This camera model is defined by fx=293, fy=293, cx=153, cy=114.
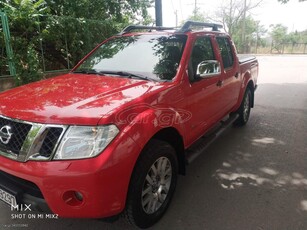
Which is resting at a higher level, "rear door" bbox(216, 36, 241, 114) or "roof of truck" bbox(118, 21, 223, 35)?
"roof of truck" bbox(118, 21, 223, 35)

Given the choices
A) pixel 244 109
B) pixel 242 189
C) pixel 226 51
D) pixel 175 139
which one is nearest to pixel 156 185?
pixel 175 139

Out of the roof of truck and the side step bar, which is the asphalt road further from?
the roof of truck

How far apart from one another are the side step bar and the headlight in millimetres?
1391

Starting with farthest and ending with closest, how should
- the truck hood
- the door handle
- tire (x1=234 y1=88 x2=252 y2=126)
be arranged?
tire (x1=234 y1=88 x2=252 y2=126), the door handle, the truck hood

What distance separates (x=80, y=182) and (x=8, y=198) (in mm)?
714

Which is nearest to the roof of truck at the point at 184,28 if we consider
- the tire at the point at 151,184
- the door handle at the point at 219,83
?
the door handle at the point at 219,83

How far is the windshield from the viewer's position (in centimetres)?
325

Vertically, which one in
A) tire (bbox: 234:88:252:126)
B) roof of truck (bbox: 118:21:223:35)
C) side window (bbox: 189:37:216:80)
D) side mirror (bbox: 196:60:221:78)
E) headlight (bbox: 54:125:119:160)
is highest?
roof of truck (bbox: 118:21:223:35)

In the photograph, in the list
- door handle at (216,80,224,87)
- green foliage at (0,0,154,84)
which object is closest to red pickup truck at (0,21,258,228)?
door handle at (216,80,224,87)

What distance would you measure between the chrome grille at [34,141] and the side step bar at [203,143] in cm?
161

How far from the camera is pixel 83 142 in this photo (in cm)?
213

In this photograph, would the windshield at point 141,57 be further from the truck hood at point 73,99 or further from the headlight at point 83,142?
the headlight at point 83,142

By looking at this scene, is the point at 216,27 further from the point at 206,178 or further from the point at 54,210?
the point at 54,210

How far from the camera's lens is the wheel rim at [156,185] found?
263 centimetres
